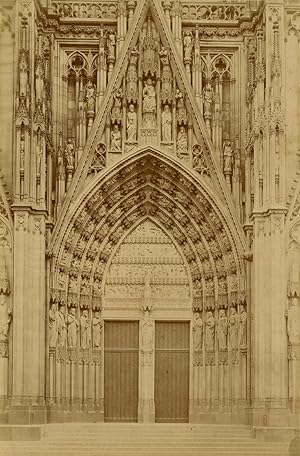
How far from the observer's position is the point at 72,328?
22.2 metres

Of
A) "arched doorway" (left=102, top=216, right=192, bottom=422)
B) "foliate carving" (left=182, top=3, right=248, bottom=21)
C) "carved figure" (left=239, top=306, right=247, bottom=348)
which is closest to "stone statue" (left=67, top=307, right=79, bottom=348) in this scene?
"arched doorway" (left=102, top=216, right=192, bottom=422)

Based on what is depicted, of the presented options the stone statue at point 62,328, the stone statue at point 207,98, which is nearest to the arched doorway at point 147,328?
the stone statue at point 62,328

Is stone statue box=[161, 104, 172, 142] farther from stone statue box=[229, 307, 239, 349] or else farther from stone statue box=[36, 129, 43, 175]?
stone statue box=[229, 307, 239, 349]

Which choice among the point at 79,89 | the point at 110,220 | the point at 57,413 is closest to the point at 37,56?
the point at 79,89

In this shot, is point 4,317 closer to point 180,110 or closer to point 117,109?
point 117,109

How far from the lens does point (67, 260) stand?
22297 mm

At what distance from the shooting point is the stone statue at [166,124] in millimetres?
22453

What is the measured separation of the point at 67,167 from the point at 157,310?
3.35 metres


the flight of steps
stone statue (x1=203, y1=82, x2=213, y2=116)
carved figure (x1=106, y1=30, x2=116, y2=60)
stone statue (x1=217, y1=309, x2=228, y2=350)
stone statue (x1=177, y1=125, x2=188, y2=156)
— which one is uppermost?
carved figure (x1=106, y1=30, x2=116, y2=60)

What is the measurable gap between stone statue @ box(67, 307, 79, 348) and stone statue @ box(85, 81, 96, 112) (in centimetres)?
391

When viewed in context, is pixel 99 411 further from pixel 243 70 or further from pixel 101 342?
pixel 243 70

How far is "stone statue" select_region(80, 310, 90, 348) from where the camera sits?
22.4 meters

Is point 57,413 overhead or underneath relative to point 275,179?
underneath

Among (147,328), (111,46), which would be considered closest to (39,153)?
(111,46)
